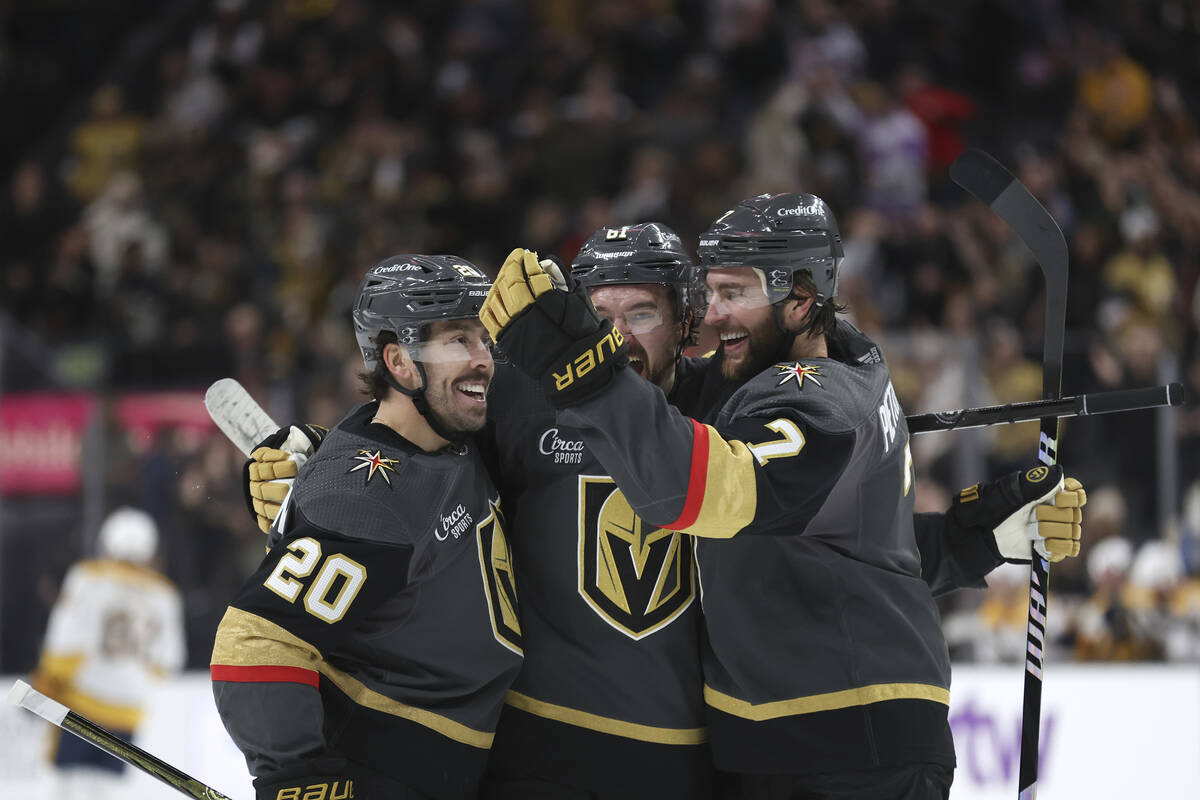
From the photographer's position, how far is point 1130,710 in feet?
18.1

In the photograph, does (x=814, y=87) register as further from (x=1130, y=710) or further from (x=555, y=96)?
(x=1130, y=710)

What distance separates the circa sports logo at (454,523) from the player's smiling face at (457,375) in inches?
6.4

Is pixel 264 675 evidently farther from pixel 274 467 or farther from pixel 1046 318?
pixel 1046 318

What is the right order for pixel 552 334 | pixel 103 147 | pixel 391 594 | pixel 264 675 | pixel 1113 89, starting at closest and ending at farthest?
pixel 552 334
pixel 264 675
pixel 391 594
pixel 1113 89
pixel 103 147

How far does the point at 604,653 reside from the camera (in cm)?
304

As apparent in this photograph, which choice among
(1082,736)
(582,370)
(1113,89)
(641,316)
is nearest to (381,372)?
(641,316)

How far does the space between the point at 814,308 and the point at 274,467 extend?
119 cm

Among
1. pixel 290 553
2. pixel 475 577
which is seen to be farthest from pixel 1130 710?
pixel 290 553

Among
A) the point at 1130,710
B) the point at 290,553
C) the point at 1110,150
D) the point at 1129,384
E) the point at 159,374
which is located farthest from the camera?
the point at 1110,150

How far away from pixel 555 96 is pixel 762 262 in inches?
249

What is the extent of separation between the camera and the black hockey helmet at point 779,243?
2885 millimetres

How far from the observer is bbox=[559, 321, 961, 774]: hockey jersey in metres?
2.75

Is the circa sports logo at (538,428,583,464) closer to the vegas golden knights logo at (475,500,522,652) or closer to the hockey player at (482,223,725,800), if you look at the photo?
the hockey player at (482,223,725,800)

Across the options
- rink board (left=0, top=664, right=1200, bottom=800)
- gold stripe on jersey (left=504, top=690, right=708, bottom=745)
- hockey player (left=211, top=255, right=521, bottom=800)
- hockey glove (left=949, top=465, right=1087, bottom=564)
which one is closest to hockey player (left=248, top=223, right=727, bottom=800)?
gold stripe on jersey (left=504, top=690, right=708, bottom=745)
